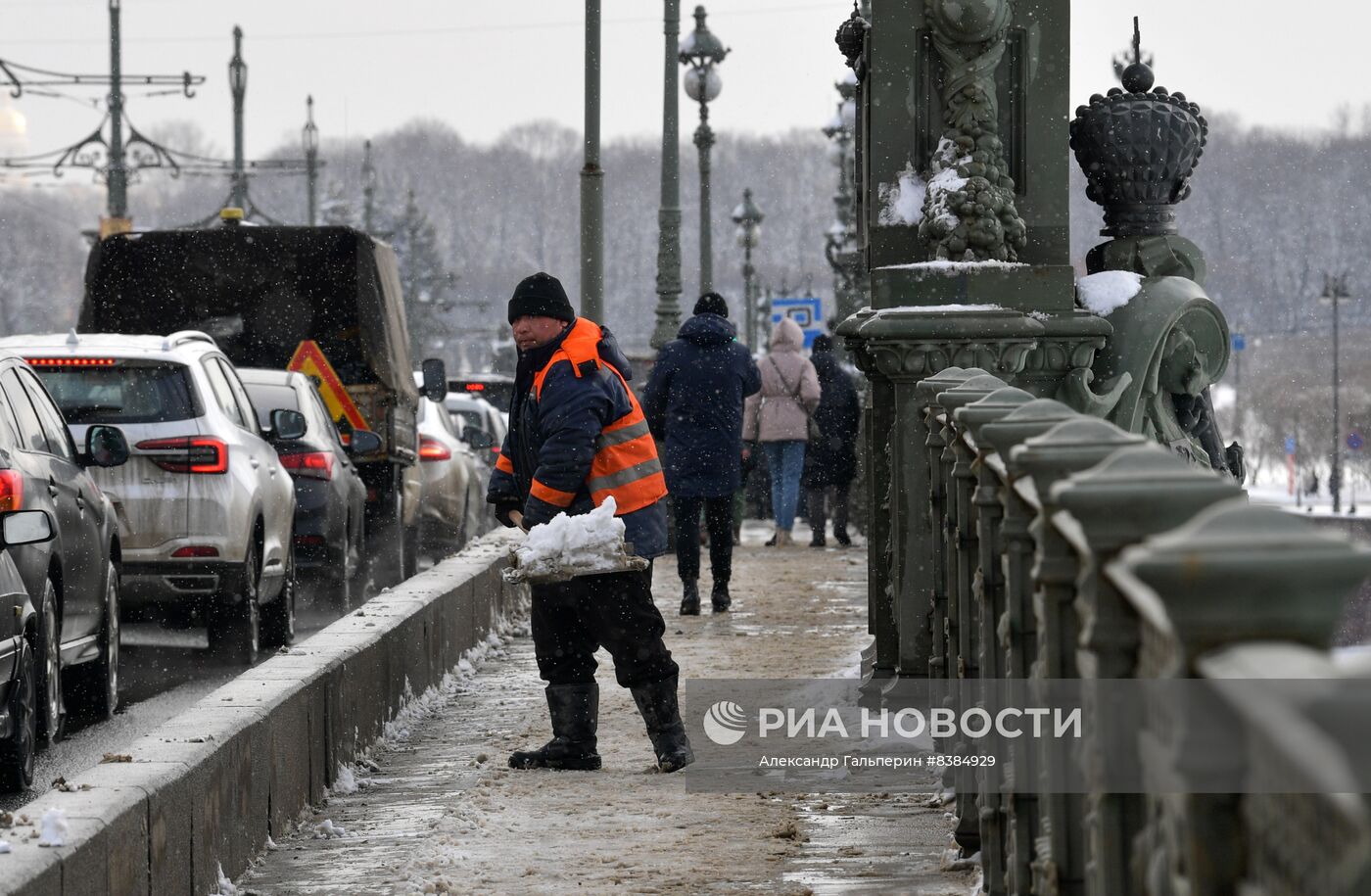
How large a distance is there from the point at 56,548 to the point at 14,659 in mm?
1174

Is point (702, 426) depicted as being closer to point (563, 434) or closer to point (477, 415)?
point (563, 434)

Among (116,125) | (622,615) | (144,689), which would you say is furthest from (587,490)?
(116,125)

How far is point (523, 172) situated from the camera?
525ft

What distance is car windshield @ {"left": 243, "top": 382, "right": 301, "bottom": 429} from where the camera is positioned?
1538 cm

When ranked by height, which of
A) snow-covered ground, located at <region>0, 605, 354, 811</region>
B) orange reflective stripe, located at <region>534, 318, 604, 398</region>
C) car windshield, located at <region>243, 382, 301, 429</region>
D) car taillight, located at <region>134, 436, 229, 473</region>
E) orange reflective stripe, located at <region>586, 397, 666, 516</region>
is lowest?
snow-covered ground, located at <region>0, 605, 354, 811</region>

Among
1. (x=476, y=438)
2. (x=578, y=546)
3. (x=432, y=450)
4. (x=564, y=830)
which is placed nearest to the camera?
(x=564, y=830)

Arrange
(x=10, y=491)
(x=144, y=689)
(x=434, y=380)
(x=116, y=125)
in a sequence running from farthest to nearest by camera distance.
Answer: (x=116, y=125) < (x=434, y=380) < (x=144, y=689) < (x=10, y=491)

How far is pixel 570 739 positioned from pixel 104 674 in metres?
3.02

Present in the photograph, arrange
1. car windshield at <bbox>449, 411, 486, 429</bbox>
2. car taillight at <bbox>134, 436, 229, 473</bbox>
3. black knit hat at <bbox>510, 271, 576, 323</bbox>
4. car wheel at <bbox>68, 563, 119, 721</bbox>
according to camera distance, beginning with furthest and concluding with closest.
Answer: car windshield at <bbox>449, 411, 486, 429</bbox>
car taillight at <bbox>134, 436, 229, 473</bbox>
car wheel at <bbox>68, 563, 119, 721</bbox>
black knit hat at <bbox>510, 271, 576, 323</bbox>

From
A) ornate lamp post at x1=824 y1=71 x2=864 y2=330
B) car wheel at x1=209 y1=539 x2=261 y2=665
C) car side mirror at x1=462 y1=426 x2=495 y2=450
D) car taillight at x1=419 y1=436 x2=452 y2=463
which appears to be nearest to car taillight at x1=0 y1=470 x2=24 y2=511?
car wheel at x1=209 y1=539 x2=261 y2=665

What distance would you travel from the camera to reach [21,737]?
7672 millimetres

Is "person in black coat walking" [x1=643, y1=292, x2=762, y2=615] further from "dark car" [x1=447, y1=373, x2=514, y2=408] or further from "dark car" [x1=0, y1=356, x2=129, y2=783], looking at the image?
"dark car" [x1=447, y1=373, x2=514, y2=408]

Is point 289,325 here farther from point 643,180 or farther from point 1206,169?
point 643,180

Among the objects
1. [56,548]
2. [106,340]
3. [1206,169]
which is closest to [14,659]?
[56,548]
